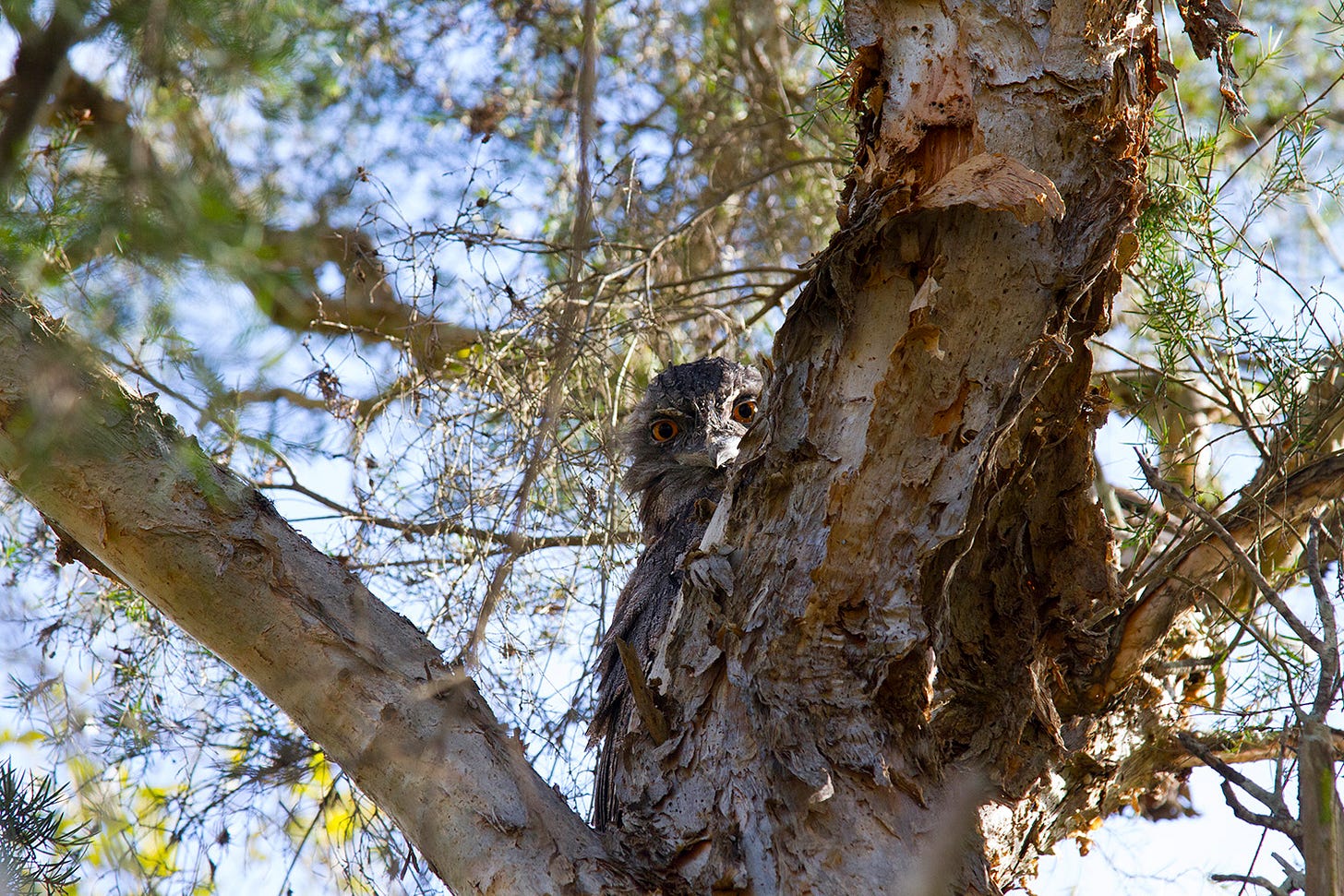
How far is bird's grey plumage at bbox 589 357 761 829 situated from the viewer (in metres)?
3.46

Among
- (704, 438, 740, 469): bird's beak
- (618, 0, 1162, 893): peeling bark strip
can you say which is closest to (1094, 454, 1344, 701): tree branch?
(618, 0, 1162, 893): peeling bark strip

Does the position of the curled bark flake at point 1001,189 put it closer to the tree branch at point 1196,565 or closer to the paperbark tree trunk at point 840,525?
the paperbark tree trunk at point 840,525

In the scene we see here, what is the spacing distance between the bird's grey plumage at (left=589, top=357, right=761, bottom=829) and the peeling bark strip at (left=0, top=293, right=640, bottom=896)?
125 cm

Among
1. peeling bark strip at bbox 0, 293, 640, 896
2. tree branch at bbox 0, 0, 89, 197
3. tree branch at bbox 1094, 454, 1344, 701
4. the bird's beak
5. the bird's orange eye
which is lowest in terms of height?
peeling bark strip at bbox 0, 293, 640, 896

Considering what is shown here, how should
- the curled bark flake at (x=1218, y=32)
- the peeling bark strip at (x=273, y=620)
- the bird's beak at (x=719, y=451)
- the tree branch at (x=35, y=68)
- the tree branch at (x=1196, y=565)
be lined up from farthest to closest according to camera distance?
1. the bird's beak at (x=719, y=451)
2. the tree branch at (x=1196, y=565)
3. the curled bark flake at (x=1218, y=32)
4. the peeling bark strip at (x=273, y=620)
5. the tree branch at (x=35, y=68)

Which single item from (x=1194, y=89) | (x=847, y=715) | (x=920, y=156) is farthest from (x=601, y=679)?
(x=1194, y=89)

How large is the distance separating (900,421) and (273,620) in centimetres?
137

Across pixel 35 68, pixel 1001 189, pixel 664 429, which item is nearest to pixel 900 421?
pixel 1001 189

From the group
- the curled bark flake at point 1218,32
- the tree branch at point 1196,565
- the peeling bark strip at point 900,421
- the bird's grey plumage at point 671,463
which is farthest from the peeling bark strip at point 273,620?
the curled bark flake at point 1218,32

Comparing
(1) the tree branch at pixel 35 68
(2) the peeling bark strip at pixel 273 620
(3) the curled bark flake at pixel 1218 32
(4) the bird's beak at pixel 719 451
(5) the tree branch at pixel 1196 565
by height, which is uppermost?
(4) the bird's beak at pixel 719 451

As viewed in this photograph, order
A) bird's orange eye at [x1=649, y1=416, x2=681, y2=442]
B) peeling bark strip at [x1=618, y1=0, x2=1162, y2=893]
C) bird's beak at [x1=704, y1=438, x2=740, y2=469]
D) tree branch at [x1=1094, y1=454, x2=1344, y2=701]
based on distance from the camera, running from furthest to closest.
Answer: bird's orange eye at [x1=649, y1=416, x2=681, y2=442]
bird's beak at [x1=704, y1=438, x2=740, y2=469]
tree branch at [x1=1094, y1=454, x2=1344, y2=701]
peeling bark strip at [x1=618, y1=0, x2=1162, y2=893]

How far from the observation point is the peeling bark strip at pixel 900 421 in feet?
7.26

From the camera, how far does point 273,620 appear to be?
6.97 feet

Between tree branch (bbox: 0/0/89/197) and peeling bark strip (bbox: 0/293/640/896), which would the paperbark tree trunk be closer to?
peeling bark strip (bbox: 0/293/640/896)
